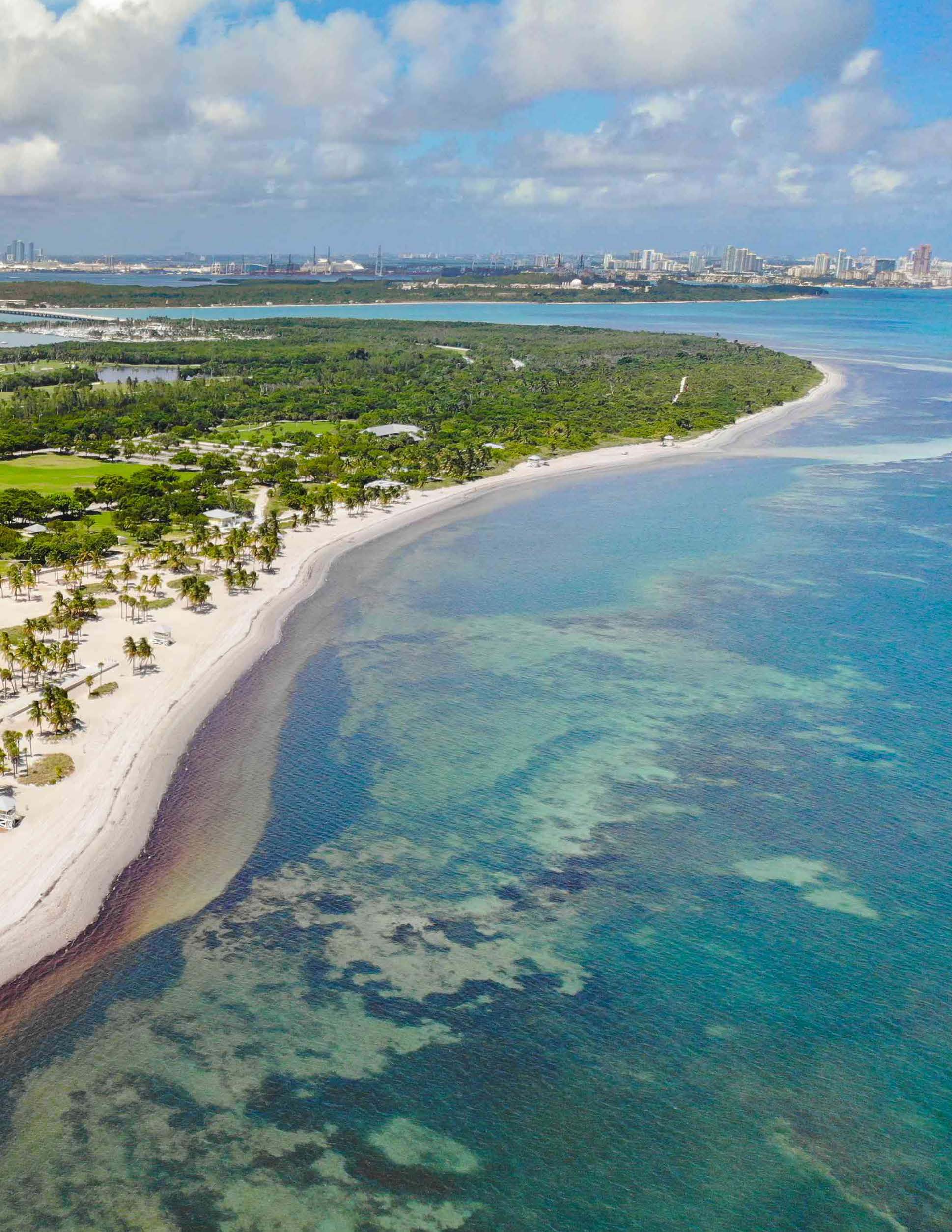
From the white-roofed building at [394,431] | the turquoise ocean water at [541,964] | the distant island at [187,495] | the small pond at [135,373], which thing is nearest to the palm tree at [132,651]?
the distant island at [187,495]

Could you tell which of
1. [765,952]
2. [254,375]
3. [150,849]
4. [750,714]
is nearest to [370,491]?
[750,714]

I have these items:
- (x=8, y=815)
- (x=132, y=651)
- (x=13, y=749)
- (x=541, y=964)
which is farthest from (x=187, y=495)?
(x=541, y=964)

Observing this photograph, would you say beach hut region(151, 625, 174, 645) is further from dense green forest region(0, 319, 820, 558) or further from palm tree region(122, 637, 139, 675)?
dense green forest region(0, 319, 820, 558)

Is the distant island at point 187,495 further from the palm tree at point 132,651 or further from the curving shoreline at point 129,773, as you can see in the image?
the palm tree at point 132,651

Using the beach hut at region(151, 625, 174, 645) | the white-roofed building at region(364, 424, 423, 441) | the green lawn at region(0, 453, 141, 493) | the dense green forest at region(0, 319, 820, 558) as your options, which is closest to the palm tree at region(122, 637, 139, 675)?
the beach hut at region(151, 625, 174, 645)

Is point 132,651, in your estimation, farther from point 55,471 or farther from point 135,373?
point 135,373
